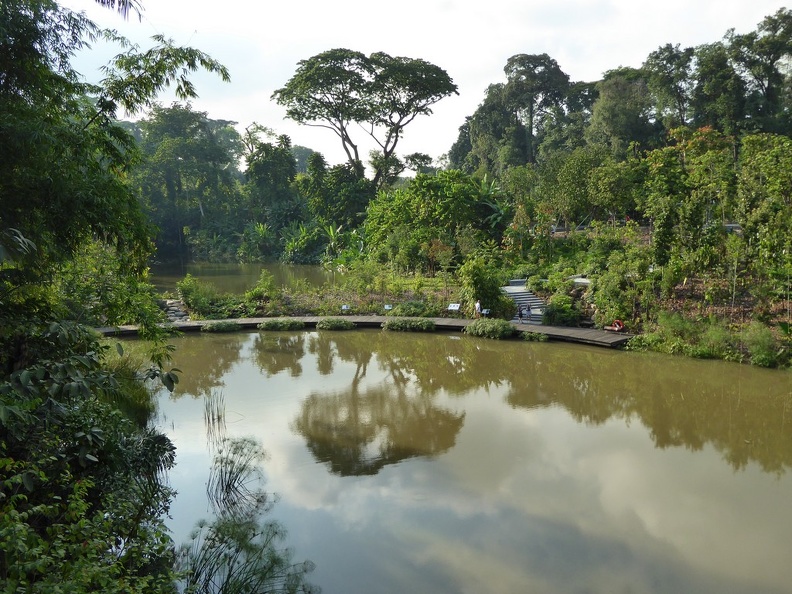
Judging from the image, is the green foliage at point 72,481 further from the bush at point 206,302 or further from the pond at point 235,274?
the pond at point 235,274

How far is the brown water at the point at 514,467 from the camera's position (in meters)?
6.07

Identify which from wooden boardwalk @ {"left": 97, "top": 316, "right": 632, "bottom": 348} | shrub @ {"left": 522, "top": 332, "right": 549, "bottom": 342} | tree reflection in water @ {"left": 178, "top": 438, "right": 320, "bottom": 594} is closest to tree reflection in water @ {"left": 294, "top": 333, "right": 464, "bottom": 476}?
tree reflection in water @ {"left": 178, "top": 438, "right": 320, "bottom": 594}

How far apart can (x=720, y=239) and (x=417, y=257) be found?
10.4 meters

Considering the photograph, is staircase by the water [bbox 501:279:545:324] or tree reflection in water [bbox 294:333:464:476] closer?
tree reflection in water [bbox 294:333:464:476]

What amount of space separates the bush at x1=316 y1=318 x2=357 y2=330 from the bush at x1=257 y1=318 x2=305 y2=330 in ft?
1.81

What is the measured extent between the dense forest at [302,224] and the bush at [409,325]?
1.52 m

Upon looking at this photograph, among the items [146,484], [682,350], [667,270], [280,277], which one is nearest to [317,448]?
[146,484]

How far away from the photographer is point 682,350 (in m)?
13.7

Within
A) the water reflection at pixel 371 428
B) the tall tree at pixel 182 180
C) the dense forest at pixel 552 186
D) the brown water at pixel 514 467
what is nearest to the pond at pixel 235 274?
the dense forest at pixel 552 186

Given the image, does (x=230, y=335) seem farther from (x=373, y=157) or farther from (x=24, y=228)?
(x=373, y=157)

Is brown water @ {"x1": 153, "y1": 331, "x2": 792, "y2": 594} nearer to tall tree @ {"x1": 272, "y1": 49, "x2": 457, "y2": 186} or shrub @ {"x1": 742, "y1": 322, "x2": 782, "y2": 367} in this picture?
shrub @ {"x1": 742, "y1": 322, "x2": 782, "y2": 367}

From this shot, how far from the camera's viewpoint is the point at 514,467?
8242 mm

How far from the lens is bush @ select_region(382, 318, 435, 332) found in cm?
1681

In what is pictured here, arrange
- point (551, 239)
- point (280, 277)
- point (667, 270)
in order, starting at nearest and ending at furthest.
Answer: point (667, 270) < point (551, 239) < point (280, 277)
